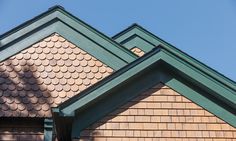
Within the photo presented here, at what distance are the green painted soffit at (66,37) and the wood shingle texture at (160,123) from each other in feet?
7.00

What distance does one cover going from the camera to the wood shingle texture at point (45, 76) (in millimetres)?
9422

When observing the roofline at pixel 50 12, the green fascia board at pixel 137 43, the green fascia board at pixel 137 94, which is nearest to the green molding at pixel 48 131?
the green fascia board at pixel 137 94

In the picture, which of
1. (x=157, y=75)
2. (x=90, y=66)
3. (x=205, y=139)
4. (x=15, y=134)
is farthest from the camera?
(x=90, y=66)

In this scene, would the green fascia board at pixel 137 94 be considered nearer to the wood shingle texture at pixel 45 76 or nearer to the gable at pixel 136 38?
the wood shingle texture at pixel 45 76

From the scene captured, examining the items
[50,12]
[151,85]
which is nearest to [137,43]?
[50,12]

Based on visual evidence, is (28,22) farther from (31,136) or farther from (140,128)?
(140,128)

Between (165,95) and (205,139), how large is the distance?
112cm

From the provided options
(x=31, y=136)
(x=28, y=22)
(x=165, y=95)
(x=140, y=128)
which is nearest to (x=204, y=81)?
(x=165, y=95)

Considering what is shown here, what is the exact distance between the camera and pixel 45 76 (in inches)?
387

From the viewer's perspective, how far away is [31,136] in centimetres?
915

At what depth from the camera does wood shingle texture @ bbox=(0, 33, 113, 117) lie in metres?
9.42

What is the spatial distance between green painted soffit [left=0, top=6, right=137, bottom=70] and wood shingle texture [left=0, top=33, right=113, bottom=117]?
0.45 ft

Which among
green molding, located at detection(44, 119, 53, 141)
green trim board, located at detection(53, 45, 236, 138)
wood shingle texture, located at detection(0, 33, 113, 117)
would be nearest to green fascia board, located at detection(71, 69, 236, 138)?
green trim board, located at detection(53, 45, 236, 138)

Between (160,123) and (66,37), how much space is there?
3667 millimetres
